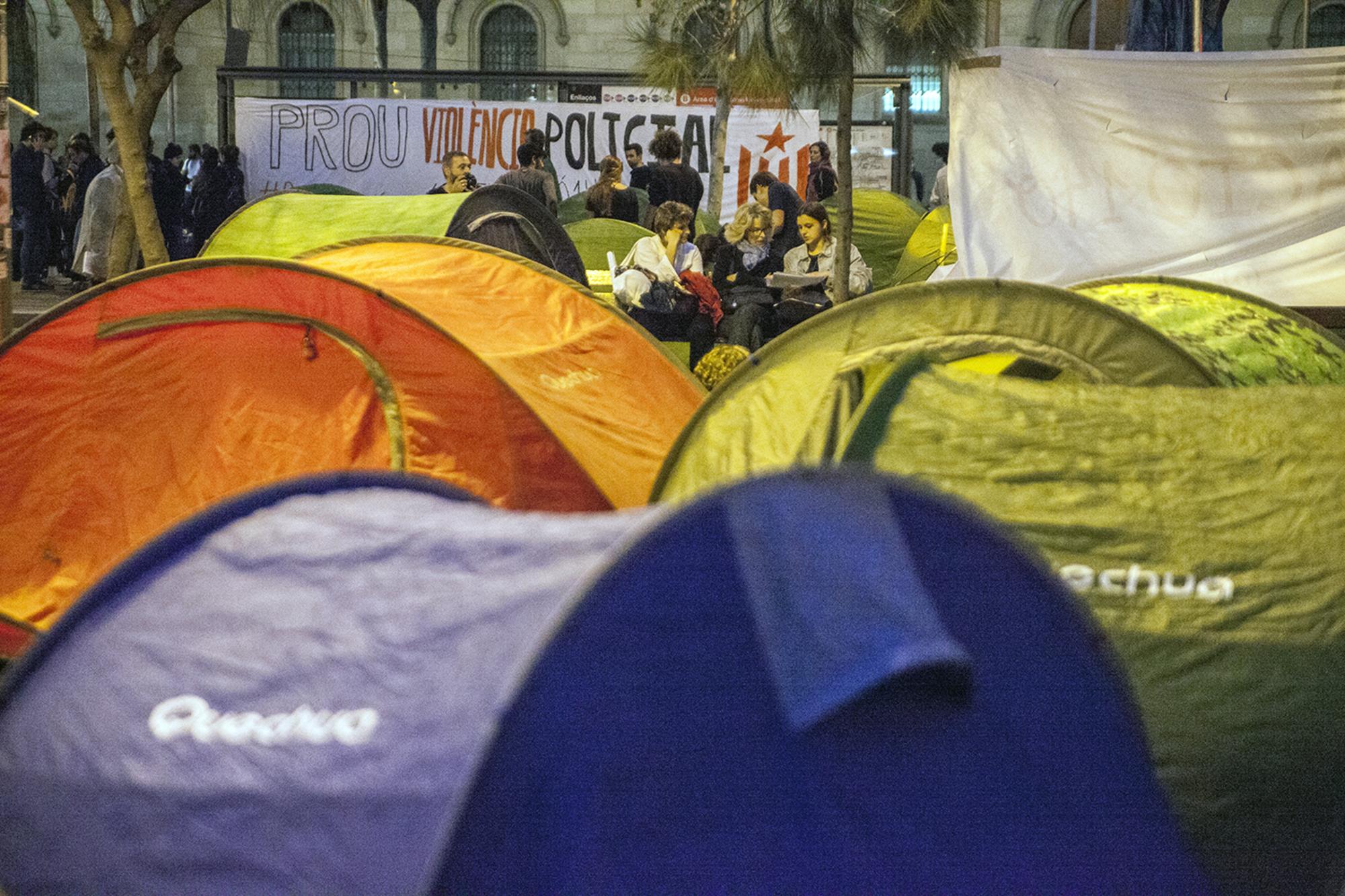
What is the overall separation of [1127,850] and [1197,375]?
1.95 m

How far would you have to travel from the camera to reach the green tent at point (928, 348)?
4.04m

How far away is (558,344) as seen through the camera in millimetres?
6012

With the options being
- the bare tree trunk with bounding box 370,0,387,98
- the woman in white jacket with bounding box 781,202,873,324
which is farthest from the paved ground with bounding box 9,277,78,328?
the bare tree trunk with bounding box 370,0,387,98

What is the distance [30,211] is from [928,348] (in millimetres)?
14940

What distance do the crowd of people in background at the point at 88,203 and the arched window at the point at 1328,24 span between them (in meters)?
10.6

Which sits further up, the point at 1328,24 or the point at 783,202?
the point at 1328,24

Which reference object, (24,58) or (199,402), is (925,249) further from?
(24,58)

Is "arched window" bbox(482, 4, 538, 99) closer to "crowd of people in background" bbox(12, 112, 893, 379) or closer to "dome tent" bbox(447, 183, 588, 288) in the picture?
"crowd of people in background" bbox(12, 112, 893, 379)

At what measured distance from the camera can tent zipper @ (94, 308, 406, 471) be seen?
16.7ft

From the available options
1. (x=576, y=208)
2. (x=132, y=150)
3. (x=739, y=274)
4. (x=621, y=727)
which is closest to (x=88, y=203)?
(x=576, y=208)

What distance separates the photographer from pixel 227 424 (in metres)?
5.21

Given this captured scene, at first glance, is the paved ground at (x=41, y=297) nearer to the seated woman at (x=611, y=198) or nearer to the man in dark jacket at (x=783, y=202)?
the seated woman at (x=611, y=198)

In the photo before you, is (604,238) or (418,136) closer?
(604,238)

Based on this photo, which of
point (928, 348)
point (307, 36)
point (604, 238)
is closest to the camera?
point (928, 348)
